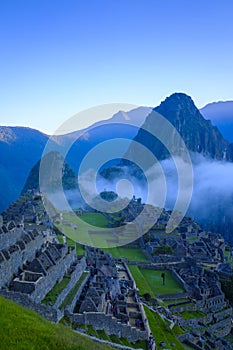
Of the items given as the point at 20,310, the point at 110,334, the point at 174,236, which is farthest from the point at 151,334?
the point at 174,236

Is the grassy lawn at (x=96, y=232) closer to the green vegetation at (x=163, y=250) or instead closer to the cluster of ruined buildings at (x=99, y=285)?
the cluster of ruined buildings at (x=99, y=285)

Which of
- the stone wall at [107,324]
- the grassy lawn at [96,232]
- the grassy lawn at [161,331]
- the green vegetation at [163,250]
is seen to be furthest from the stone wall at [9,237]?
the green vegetation at [163,250]

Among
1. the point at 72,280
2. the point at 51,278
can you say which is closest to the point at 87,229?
the point at 72,280

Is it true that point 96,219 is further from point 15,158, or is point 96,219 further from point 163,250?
point 15,158

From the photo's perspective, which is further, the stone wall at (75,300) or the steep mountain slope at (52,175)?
the steep mountain slope at (52,175)

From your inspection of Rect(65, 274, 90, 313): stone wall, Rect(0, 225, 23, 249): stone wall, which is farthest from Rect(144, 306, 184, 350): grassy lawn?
Rect(0, 225, 23, 249): stone wall

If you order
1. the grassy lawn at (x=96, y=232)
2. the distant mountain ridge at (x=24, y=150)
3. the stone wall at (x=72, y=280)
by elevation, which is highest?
the distant mountain ridge at (x=24, y=150)
